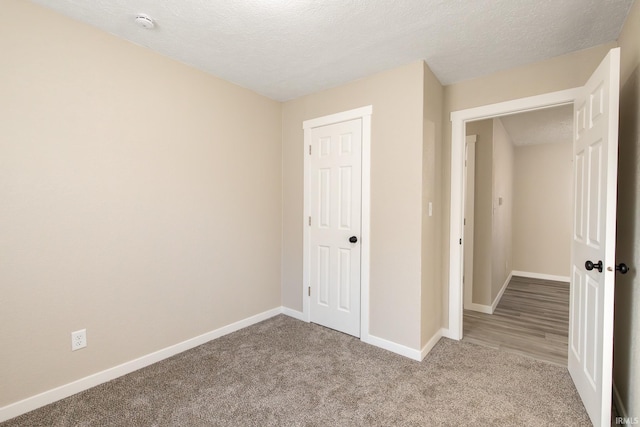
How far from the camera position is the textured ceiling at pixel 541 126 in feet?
11.9

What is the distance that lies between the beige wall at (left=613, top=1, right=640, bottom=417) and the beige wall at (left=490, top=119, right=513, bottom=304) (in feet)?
5.88

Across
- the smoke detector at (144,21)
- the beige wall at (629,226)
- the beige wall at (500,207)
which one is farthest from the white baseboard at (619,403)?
the smoke detector at (144,21)

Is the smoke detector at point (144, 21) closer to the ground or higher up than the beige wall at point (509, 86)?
higher up

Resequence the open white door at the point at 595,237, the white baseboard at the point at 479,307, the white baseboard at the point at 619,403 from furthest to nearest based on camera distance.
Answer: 1. the white baseboard at the point at 479,307
2. the white baseboard at the point at 619,403
3. the open white door at the point at 595,237

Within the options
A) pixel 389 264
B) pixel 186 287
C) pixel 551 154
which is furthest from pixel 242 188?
pixel 551 154

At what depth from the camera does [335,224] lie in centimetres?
300

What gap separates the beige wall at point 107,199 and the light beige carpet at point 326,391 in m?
0.29

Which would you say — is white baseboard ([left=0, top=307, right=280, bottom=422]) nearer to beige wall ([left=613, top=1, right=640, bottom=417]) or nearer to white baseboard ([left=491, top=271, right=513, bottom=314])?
beige wall ([left=613, top=1, right=640, bottom=417])

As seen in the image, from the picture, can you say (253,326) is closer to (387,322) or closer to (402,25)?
(387,322)

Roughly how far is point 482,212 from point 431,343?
1.88 meters

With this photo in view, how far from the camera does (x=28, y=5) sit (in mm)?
1759

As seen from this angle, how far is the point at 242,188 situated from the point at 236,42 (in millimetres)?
1327

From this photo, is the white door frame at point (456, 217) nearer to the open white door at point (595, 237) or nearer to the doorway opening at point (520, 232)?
the doorway opening at point (520, 232)

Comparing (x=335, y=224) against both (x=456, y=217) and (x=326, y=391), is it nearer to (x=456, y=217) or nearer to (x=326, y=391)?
(x=456, y=217)
